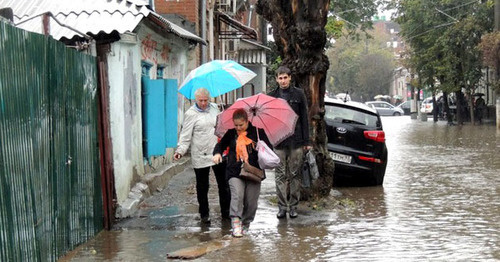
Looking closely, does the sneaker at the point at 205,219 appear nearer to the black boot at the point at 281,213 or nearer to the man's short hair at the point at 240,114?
the black boot at the point at 281,213

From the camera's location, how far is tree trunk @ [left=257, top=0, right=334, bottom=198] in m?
11.3

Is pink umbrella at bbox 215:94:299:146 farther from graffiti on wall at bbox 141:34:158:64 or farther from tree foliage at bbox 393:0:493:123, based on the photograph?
tree foliage at bbox 393:0:493:123

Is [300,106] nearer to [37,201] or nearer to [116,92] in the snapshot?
[116,92]

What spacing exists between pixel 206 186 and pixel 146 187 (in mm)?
2122

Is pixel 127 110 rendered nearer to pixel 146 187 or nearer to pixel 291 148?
pixel 146 187

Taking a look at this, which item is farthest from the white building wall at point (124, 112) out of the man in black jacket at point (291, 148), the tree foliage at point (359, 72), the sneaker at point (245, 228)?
the tree foliage at point (359, 72)

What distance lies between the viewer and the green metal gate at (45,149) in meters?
6.04

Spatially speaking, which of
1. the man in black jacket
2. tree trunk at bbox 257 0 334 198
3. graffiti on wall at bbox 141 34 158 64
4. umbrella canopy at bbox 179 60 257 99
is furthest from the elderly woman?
graffiti on wall at bbox 141 34 158 64

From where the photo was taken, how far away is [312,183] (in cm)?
1133

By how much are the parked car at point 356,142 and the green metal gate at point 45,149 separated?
6.11 metres

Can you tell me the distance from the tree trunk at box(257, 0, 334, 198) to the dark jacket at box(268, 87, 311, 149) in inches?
48.3

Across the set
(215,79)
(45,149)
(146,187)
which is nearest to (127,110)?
(215,79)

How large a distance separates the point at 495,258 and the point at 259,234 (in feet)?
8.41

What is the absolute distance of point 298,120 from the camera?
33.3 feet
